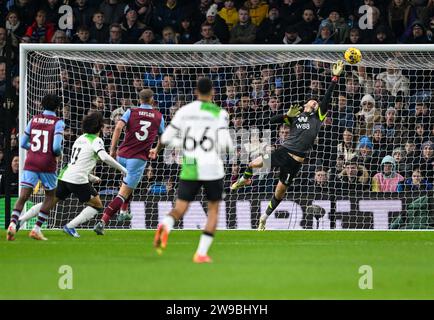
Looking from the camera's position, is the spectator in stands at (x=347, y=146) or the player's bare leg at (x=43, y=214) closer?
the player's bare leg at (x=43, y=214)

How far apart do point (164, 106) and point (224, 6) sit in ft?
11.4

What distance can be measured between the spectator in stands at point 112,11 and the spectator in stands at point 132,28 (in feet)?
1.54

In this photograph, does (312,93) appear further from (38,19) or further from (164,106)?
(38,19)

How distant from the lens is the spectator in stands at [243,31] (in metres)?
21.5

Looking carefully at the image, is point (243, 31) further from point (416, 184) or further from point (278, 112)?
point (416, 184)

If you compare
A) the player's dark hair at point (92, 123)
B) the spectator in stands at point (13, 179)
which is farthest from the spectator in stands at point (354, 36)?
the spectator in stands at point (13, 179)

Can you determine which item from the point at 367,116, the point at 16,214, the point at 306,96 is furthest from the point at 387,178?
the point at 16,214

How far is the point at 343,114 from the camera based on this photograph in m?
19.9

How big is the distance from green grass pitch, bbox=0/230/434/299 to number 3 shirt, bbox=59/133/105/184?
2.93ft

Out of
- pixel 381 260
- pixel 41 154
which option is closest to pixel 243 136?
pixel 41 154

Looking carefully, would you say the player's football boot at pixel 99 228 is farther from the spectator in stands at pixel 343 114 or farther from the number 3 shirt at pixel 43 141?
the spectator in stands at pixel 343 114

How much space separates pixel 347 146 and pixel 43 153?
6373 mm

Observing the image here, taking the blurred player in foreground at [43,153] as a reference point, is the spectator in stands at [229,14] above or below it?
above

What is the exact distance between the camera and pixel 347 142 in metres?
19.6
